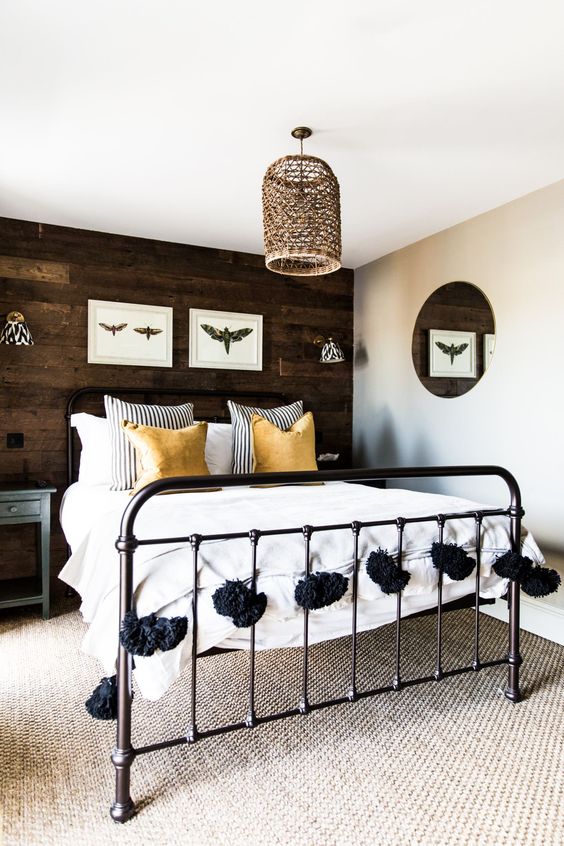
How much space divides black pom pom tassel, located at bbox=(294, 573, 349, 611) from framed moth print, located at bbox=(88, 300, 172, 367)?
2.52 metres

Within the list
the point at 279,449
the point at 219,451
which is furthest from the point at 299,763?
the point at 219,451

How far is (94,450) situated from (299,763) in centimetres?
211

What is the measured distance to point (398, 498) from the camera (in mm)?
2693

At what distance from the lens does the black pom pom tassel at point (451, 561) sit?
207 cm

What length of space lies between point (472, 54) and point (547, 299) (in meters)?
1.52

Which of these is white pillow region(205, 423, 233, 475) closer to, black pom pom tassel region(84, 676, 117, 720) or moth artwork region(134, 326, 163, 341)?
moth artwork region(134, 326, 163, 341)

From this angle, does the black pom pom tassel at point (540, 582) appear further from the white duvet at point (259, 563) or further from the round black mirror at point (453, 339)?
the round black mirror at point (453, 339)

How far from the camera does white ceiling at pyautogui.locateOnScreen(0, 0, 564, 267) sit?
1854mm

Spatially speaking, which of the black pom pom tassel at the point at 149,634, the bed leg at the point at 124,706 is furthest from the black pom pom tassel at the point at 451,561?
the bed leg at the point at 124,706

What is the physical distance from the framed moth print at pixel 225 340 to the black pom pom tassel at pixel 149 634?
268cm

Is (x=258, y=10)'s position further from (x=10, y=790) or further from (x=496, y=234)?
(x=10, y=790)

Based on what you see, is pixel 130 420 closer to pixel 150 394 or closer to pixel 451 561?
pixel 150 394

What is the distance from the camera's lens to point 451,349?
3.84 m

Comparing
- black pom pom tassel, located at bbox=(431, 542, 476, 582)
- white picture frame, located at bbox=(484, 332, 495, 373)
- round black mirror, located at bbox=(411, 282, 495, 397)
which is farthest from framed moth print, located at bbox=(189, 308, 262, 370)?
black pom pom tassel, located at bbox=(431, 542, 476, 582)
